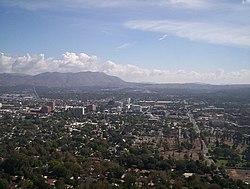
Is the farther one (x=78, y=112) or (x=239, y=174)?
(x=78, y=112)

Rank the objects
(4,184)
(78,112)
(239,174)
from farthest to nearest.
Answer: (78,112) < (239,174) < (4,184)

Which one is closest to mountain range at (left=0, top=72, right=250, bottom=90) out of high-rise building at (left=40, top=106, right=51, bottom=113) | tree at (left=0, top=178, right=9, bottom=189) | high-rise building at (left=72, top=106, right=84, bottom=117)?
high-rise building at (left=40, top=106, right=51, bottom=113)

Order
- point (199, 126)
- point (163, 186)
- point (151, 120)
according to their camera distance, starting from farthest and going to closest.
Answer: point (151, 120), point (199, 126), point (163, 186)

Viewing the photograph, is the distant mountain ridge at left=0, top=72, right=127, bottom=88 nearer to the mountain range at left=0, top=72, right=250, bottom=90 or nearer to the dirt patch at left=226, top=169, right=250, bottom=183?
the mountain range at left=0, top=72, right=250, bottom=90

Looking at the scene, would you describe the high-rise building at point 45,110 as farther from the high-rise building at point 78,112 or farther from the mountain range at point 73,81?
the mountain range at point 73,81

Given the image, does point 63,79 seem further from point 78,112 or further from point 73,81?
point 78,112

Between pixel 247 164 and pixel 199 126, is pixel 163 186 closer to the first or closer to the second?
pixel 247 164

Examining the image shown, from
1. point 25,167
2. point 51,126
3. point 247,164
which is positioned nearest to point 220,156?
point 247,164

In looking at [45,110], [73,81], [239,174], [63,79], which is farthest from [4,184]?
[63,79]

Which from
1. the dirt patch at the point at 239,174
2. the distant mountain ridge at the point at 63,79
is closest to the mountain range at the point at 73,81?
the distant mountain ridge at the point at 63,79
